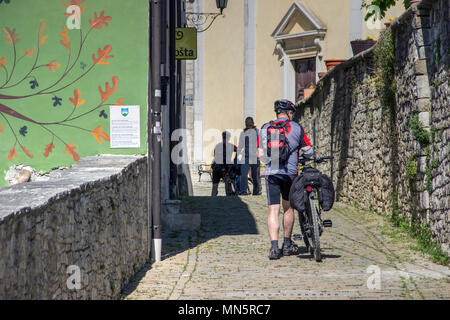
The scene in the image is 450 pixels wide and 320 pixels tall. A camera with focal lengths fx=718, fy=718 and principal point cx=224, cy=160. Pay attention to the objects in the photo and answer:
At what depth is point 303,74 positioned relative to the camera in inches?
878

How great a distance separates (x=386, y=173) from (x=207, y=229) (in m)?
2.57

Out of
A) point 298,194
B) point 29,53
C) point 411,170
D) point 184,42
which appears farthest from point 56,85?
point 184,42

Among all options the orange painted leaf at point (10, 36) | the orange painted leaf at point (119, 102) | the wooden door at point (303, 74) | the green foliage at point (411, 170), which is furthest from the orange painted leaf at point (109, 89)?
the wooden door at point (303, 74)

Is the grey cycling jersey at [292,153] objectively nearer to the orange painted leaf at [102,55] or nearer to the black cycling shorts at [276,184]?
the black cycling shorts at [276,184]

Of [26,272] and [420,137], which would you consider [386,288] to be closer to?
[420,137]

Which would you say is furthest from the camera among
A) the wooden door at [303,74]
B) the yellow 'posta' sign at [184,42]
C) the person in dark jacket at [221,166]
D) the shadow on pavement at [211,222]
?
the wooden door at [303,74]

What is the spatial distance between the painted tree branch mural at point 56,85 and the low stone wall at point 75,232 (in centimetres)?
→ 68

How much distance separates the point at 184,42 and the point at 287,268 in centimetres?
658

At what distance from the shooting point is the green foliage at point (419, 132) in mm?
7551

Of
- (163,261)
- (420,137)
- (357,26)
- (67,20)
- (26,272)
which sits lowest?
(163,261)

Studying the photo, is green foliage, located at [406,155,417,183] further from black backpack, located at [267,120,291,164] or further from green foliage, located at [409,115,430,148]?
black backpack, located at [267,120,291,164]

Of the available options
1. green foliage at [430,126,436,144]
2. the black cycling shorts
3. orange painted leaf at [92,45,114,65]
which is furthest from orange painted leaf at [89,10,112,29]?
green foliage at [430,126,436,144]
